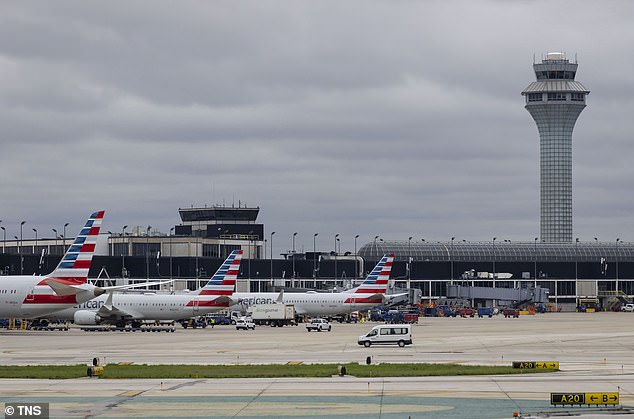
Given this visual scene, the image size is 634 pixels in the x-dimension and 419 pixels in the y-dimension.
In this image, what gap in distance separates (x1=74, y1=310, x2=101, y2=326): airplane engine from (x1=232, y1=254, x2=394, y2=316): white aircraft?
25.2 meters

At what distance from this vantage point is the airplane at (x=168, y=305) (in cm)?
12762

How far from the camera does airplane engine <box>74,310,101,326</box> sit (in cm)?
12662

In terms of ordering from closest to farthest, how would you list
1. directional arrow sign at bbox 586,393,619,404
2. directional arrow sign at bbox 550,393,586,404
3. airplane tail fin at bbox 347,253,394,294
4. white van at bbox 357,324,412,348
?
directional arrow sign at bbox 550,393,586,404 → directional arrow sign at bbox 586,393,619,404 → white van at bbox 357,324,412,348 → airplane tail fin at bbox 347,253,394,294

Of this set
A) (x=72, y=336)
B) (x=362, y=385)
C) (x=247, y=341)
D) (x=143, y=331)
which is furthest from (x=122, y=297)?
(x=362, y=385)

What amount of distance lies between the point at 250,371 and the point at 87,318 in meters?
67.3

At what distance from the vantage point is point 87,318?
127 m

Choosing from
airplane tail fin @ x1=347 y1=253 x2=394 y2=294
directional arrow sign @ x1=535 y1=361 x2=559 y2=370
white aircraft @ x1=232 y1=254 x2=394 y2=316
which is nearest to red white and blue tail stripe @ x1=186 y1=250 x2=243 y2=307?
white aircraft @ x1=232 y1=254 x2=394 y2=316

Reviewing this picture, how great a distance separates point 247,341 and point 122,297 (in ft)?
114

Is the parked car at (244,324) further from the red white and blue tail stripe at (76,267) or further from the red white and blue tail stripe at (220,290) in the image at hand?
the red white and blue tail stripe at (76,267)

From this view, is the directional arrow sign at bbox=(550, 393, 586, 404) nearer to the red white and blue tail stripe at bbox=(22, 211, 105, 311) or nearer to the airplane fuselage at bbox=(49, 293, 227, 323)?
the red white and blue tail stripe at bbox=(22, 211, 105, 311)

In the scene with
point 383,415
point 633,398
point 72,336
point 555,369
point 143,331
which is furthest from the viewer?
point 143,331

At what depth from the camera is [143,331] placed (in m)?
124

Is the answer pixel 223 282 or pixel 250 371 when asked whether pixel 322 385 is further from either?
pixel 223 282

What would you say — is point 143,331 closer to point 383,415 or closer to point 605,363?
point 605,363
